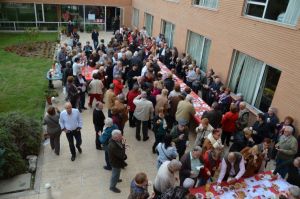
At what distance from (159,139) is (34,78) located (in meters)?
8.67

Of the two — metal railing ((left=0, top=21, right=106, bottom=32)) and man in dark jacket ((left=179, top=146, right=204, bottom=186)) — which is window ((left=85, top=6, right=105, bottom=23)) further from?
man in dark jacket ((left=179, top=146, right=204, bottom=186))

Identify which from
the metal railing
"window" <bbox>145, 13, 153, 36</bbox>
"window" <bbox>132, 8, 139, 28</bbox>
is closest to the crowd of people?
"window" <bbox>145, 13, 153, 36</bbox>

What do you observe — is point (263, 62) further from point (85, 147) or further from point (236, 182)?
point (85, 147)

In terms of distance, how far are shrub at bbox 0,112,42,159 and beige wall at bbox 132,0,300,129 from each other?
283 inches

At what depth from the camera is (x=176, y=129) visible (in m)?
6.45

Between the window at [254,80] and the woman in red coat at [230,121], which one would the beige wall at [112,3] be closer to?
the window at [254,80]

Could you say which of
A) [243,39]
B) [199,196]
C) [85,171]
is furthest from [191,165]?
[243,39]

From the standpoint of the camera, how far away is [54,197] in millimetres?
6215

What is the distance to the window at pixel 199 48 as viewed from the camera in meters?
12.1

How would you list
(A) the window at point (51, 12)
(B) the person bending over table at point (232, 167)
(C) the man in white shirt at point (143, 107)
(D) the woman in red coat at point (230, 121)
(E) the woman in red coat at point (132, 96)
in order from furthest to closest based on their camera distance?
(A) the window at point (51, 12), (E) the woman in red coat at point (132, 96), (C) the man in white shirt at point (143, 107), (D) the woman in red coat at point (230, 121), (B) the person bending over table at point (232, 167)

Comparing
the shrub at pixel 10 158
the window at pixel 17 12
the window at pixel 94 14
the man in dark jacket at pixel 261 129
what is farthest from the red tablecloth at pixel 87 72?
the window at pixel 17 12

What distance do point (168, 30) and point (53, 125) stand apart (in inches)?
447

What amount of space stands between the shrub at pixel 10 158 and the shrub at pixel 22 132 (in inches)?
8.5

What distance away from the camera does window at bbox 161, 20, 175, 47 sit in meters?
15.9
